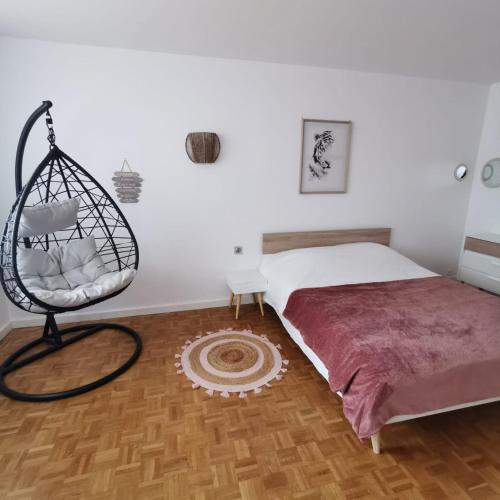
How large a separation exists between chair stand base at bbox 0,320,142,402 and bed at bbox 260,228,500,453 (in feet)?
4.25

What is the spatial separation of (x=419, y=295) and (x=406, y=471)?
134 cm

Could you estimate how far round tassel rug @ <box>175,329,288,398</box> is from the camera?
7.30 feet

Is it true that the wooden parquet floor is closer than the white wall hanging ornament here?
Yes

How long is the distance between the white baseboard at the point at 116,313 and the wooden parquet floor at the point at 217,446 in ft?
2.42

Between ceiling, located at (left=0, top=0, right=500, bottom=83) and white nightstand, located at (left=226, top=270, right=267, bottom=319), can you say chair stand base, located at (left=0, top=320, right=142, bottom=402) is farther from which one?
ceiling, located at (left=0, top=0, right=500, bottom=83)

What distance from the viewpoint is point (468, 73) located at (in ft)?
10.8

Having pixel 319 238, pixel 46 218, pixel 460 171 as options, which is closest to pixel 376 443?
pixel 319 238

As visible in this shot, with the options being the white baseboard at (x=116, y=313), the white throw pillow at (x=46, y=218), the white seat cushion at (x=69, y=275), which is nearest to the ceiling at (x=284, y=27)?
the white throw pillow at (x=46, y=218)

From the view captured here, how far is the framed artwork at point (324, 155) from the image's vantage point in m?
3.29

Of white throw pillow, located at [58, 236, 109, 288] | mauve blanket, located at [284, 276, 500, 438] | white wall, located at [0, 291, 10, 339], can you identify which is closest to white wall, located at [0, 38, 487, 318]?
white throw pillow, located at [58, 236, 109, 288]

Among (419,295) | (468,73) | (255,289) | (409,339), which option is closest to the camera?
(409,339)

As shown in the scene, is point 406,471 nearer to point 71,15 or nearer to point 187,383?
point 187,383

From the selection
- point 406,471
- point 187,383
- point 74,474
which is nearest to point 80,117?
point 187,383

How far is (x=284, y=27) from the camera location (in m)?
2.28
